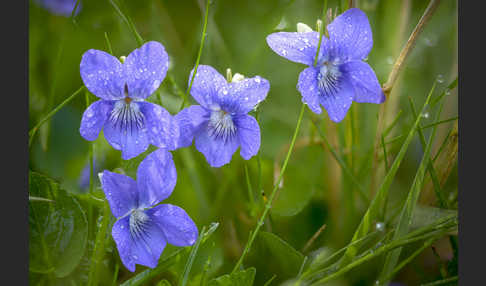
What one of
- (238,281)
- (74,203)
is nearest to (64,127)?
(74,203)

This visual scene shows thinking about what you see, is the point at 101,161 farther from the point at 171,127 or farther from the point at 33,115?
the point at 171,127

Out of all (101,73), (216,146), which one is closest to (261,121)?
(216,146)

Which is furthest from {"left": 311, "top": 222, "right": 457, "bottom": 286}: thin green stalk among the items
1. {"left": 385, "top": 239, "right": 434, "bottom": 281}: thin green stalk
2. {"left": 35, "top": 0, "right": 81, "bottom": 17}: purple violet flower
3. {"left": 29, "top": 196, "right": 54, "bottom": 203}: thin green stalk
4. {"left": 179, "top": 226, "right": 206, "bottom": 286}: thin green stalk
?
{"left": 35, "top": 0, "right": 81, "bottom": 17}: purple violet flower

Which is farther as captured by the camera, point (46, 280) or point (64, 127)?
point (64, 127)

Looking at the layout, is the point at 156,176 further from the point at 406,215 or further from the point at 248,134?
the point at 406,215

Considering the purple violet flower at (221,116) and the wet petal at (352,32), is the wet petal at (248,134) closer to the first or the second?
the purple violet flower at (221,116)

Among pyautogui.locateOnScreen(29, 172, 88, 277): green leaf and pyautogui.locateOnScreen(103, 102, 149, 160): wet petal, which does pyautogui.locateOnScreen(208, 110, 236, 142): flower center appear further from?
pyautogui.locateOnScreen(29, 172, 88, 277): green leaf

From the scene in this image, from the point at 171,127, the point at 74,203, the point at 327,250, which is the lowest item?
the point at 327,250

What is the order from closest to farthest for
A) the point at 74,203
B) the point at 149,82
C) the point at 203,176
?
1. the point at 149,82
2. the point at 74,203
3. the point at 203,176
